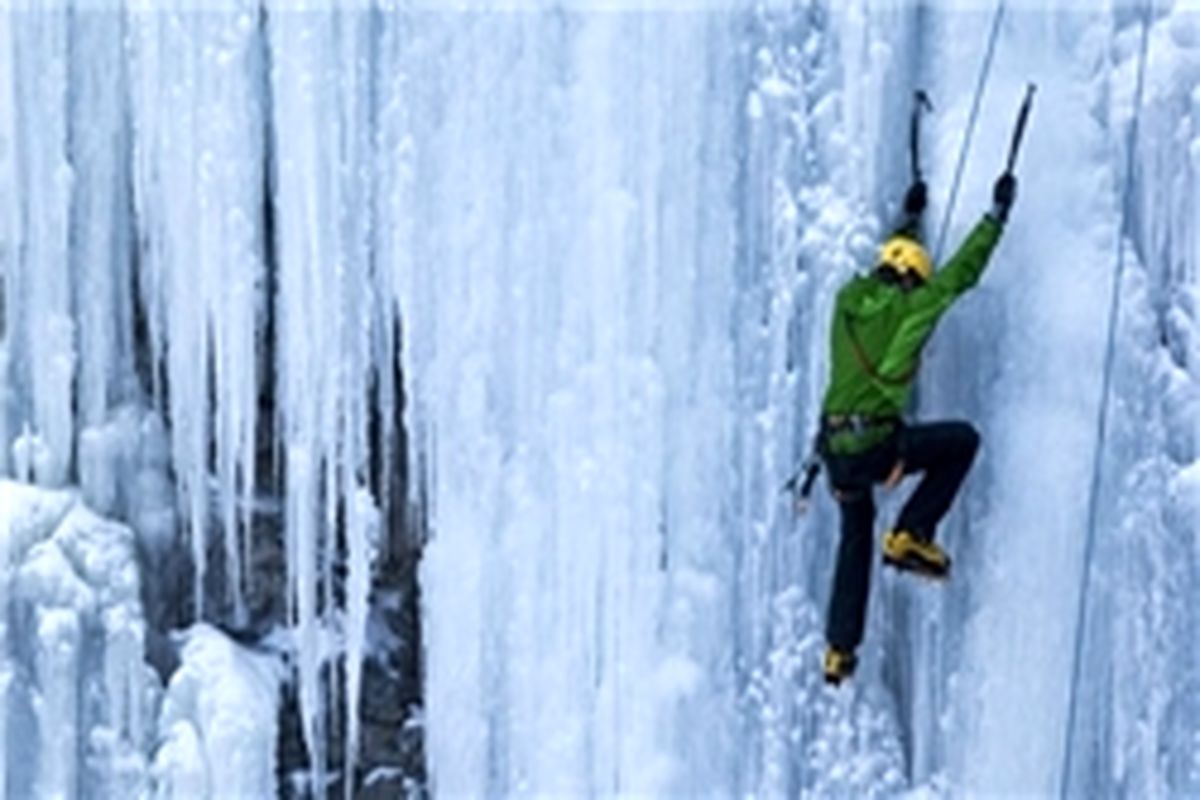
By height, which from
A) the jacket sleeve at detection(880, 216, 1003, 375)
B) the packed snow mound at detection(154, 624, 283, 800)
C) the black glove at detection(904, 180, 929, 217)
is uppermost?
the black glove at detection(904, 180, 929, 217)

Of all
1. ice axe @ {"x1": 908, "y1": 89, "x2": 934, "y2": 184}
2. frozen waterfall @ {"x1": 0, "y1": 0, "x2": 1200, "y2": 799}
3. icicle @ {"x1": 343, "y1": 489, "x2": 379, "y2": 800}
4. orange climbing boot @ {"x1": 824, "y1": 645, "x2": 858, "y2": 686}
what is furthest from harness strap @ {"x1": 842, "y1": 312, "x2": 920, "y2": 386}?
icicle @ {"x1": 343, "y1": 489, "x2": 379, "y2": 800}

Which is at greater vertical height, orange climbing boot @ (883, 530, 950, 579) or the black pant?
the black pant

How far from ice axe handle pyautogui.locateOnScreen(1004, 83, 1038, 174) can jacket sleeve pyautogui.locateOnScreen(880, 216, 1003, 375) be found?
7.6 inches

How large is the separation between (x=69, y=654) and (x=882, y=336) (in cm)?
277

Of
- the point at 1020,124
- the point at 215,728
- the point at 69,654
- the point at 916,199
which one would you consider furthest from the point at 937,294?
the point at 69,654

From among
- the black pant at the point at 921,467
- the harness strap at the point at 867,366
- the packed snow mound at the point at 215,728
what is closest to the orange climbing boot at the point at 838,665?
the black pant at the point at 921,467

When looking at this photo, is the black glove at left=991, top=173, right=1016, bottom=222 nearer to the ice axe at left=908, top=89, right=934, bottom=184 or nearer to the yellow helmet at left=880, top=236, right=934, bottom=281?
the yellow helmet at left=880, top=236, right=934, bottom=281

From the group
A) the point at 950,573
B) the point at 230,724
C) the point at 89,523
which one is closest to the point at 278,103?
the point at 89,523

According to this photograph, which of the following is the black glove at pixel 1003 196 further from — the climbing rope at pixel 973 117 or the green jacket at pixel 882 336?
the climbing rope at pixel 973 117

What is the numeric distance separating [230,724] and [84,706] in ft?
1.53

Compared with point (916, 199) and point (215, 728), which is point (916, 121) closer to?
point (916, 199)

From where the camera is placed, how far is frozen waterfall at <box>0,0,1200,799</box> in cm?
540

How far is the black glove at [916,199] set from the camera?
17.8ft

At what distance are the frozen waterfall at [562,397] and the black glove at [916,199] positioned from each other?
6 cm
